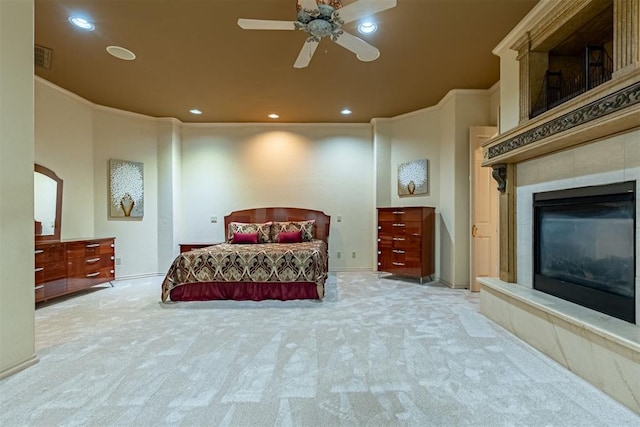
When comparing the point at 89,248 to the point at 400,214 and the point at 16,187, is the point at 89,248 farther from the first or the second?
the point at 400,214

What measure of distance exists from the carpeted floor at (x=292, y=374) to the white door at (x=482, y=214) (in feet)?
4.15

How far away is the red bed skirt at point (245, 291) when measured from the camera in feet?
12.5

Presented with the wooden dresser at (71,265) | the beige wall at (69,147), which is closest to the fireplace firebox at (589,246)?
the wooden dresser at (71,265)

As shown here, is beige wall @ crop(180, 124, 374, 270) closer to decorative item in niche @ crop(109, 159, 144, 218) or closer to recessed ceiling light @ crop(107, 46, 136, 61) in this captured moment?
decorative item in niche @ crop(109, 159, 144, 218)

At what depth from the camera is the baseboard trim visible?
6.48 ft

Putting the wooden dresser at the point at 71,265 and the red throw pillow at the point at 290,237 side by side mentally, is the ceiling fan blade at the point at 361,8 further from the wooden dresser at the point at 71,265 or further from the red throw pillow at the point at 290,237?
the wooden dresser at the point at 71,265

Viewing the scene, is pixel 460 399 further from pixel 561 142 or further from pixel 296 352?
pixel 561 142

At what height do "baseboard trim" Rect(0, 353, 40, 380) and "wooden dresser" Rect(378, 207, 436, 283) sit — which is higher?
"wooden dresser" Rect(378, 207, 436, 283)

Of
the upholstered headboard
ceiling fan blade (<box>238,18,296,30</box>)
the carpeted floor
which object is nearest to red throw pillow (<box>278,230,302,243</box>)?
the upholstered headboard

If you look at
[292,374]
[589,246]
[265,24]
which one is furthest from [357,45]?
[292,374]

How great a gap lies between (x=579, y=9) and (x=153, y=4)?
3386mm

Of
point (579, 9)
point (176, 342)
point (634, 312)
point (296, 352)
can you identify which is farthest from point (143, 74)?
point (634, 312)

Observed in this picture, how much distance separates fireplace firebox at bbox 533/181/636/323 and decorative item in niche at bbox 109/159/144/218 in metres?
5.76

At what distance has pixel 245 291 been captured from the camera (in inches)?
151
